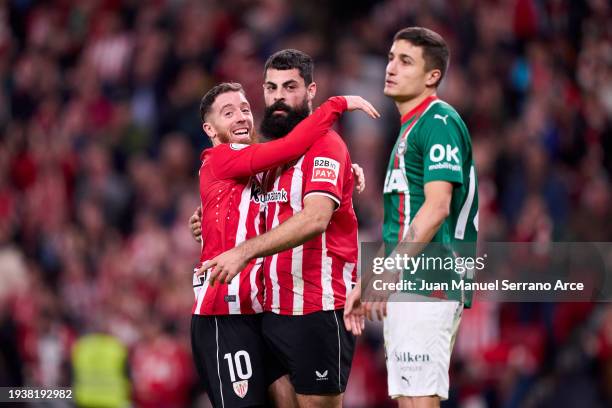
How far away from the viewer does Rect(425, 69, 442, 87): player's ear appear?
232 inches

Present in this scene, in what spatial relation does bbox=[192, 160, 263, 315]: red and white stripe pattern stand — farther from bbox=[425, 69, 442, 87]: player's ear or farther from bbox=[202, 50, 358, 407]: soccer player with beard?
bbox=[425, 69, 442, 87]: player's ear

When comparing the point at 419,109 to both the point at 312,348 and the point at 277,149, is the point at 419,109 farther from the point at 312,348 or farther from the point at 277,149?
the point at 312,348

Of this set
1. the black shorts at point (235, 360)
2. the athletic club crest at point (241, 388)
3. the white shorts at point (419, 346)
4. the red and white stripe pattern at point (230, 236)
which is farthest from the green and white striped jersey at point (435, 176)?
the athletic club crest at point (241, 388)

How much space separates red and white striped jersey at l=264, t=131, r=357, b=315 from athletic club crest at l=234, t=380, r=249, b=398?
41 cm

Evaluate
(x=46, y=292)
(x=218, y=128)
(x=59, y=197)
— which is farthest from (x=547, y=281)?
(x=59, y=197)

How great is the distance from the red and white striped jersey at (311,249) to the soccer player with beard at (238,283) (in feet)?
0.30

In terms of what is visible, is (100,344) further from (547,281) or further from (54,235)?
(547,281)

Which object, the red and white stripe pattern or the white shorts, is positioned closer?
the white shorts

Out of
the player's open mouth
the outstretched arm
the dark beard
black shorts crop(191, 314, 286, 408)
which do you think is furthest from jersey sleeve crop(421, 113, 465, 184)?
black shorts crop(191, 314, 286, 408)

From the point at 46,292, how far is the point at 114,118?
2578mm

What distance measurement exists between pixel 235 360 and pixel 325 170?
111cm

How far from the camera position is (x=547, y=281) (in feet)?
29.5

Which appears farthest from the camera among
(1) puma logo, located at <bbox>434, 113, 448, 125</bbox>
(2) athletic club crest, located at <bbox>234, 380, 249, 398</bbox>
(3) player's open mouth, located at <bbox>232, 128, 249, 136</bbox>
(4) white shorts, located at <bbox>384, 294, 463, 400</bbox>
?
(3) player's open mouth, located at <bbox>232, 128, 249, 136</bbox>

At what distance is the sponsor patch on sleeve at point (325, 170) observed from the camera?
5980mm
